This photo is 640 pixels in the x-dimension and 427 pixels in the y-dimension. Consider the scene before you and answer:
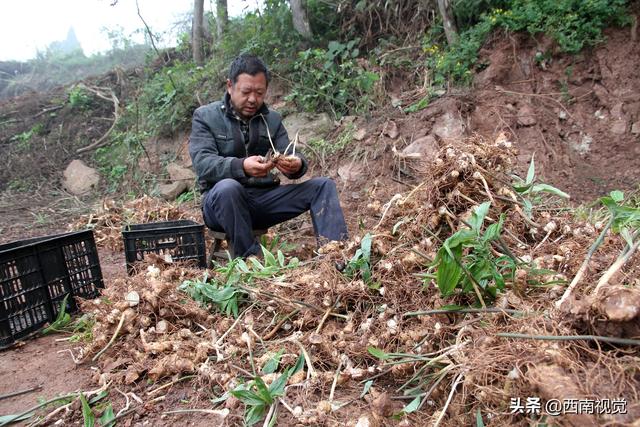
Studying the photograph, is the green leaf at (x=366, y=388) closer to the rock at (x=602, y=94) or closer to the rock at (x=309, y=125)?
the rock at (x=309, y=125)

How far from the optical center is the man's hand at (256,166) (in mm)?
2693

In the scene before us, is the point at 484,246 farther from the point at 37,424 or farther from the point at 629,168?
the point at 629,168

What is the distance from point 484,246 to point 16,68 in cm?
1310

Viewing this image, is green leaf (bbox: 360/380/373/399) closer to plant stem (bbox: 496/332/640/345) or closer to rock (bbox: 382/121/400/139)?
plant stem (bbox: 496/332/640/345)

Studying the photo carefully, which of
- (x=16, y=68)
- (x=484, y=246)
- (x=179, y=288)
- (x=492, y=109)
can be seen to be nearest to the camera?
(x=484, y=246)

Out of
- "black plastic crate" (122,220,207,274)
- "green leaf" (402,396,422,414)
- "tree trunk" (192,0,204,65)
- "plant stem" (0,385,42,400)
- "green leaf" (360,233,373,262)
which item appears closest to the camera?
"green leaf" (402,396,422,414)

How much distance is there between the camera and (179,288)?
6.65 feet

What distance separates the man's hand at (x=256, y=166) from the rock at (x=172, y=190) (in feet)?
9.63

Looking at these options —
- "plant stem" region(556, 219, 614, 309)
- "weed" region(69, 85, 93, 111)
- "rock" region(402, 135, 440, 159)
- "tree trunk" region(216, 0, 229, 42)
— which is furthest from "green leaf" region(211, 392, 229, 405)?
"weed" region(69, 85, 93, 111)

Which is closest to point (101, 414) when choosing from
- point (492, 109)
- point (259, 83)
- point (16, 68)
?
point (259, 83)

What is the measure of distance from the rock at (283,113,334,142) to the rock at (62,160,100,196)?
10.3ft

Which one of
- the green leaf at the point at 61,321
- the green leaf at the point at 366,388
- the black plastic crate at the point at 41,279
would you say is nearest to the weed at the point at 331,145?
the black plastic crate at the point at 41,279

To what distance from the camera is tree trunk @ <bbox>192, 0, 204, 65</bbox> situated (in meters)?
6.73

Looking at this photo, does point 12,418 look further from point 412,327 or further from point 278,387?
point 412,327
